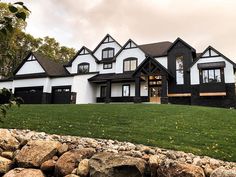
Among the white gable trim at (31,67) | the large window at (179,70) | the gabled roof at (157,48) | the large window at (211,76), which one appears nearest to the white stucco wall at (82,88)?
the white gable trim at (31,67)

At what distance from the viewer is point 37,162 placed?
6383 mm

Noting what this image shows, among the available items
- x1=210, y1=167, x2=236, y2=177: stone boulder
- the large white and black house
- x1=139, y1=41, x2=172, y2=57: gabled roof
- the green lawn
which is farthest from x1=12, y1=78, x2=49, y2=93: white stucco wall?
x1=210, y1=167, x2=236, y2=177: stone boulder

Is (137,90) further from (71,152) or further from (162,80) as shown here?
(71,152)

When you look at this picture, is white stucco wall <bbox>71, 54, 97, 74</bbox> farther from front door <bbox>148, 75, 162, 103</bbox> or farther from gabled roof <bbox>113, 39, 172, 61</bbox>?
front door <bbox>148, 75, 162, 103</bbox>

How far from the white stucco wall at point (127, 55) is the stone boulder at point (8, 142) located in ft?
67.8

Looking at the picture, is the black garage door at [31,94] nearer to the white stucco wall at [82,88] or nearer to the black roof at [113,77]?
the white stucco wall at [82,88]

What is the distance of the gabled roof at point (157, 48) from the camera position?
2700 cm

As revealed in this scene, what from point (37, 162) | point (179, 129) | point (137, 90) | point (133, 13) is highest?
point (133, 13)

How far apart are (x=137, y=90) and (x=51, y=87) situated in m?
10.7

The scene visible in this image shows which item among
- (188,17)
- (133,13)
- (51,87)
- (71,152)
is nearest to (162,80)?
(188,17)

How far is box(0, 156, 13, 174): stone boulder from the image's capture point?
646cm

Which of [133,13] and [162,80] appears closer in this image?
[133,13]

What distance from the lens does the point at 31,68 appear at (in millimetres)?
30234

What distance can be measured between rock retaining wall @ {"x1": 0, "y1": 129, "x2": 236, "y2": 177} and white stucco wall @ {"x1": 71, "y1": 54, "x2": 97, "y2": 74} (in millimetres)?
21934
